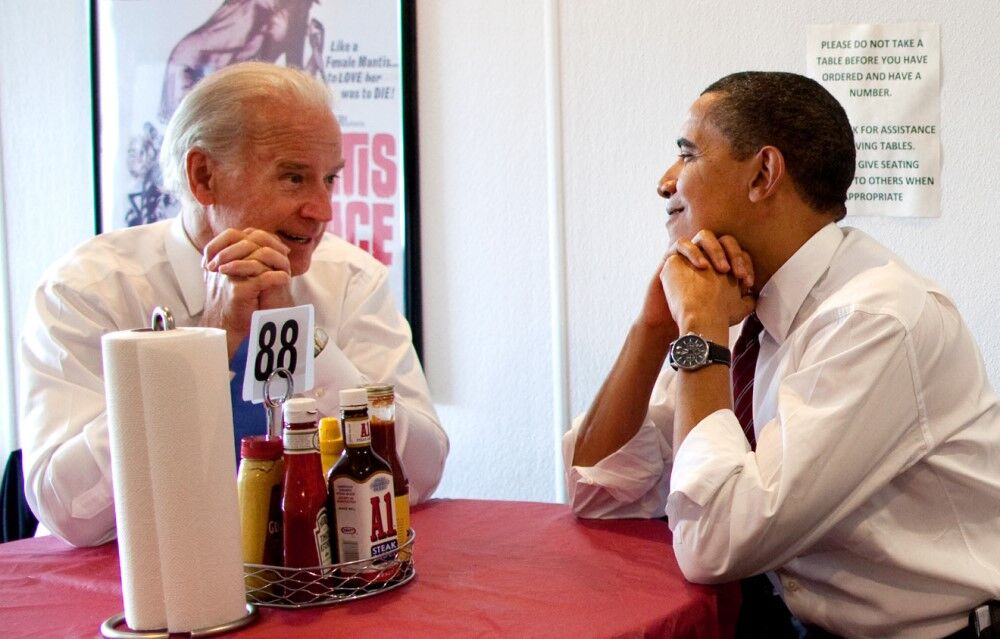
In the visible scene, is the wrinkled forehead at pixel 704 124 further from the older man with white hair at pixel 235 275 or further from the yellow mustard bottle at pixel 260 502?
the yellow mustard bottle at pixel 260 502

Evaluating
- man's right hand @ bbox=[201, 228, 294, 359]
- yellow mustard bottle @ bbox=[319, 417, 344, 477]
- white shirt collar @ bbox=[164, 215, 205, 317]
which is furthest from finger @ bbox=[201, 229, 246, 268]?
yellow mustard bottle @ bbox=[319, 417, 344, 477]

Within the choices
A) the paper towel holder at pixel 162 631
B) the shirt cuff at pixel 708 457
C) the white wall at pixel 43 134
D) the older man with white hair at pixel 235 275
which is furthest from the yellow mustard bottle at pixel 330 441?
the white wall at pixel 43 134

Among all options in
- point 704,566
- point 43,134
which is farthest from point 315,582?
point 43,134

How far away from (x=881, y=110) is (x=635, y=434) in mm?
1215

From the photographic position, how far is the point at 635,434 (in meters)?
1.98

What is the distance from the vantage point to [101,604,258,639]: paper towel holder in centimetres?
126

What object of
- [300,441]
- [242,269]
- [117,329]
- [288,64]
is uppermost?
[288,64]

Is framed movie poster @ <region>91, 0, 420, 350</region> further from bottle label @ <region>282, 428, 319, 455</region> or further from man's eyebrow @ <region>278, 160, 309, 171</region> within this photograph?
bottle label @ <region>282, 428, 319, 455</region>

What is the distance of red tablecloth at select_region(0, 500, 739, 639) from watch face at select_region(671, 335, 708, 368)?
29 cm

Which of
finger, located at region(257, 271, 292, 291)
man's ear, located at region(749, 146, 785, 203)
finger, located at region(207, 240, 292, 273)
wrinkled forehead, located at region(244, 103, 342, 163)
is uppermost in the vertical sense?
wrinkled forehead, located at region(244, 103, 342, 163)

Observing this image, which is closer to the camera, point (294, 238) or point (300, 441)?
point (300, 441)

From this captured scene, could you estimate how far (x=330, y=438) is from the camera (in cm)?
144

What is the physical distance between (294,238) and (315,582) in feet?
3.29

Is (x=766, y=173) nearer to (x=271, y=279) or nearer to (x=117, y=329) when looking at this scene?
(x=271, y=279)
